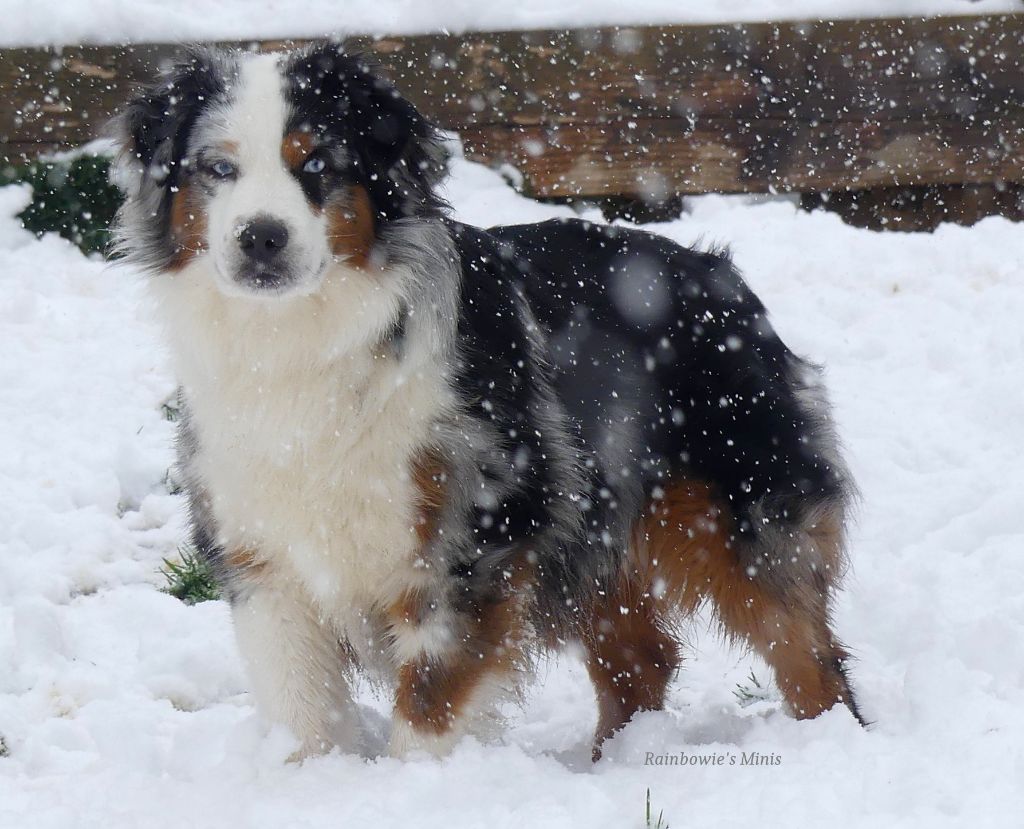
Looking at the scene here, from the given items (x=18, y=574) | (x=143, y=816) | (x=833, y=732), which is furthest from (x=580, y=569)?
(x=18, y=574)

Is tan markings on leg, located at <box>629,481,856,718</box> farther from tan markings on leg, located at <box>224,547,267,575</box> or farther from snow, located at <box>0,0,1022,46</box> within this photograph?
snow, located at <box>0,0,1022,46</box>

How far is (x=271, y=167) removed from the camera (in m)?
3.26

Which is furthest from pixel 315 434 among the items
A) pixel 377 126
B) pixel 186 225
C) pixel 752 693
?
pixel 752 693

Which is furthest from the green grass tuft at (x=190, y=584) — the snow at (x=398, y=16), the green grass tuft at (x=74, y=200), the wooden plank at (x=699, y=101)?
the snow at (x=398, y=16)

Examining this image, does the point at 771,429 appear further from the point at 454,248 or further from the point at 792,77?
the point at 792,77

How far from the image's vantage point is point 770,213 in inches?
288

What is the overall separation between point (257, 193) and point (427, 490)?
0.87m

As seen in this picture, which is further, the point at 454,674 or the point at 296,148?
the point at 454,674

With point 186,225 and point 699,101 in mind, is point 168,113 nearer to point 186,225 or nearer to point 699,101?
point 186,225

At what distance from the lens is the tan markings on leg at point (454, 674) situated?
340cm

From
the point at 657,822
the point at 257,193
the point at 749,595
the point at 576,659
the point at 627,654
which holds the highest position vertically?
the point at 257,193

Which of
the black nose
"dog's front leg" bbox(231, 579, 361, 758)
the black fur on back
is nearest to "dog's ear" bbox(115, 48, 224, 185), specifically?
the black nose

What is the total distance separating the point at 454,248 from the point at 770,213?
4139mm

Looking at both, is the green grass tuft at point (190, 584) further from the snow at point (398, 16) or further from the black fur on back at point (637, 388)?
the snow at point (398, 16)
